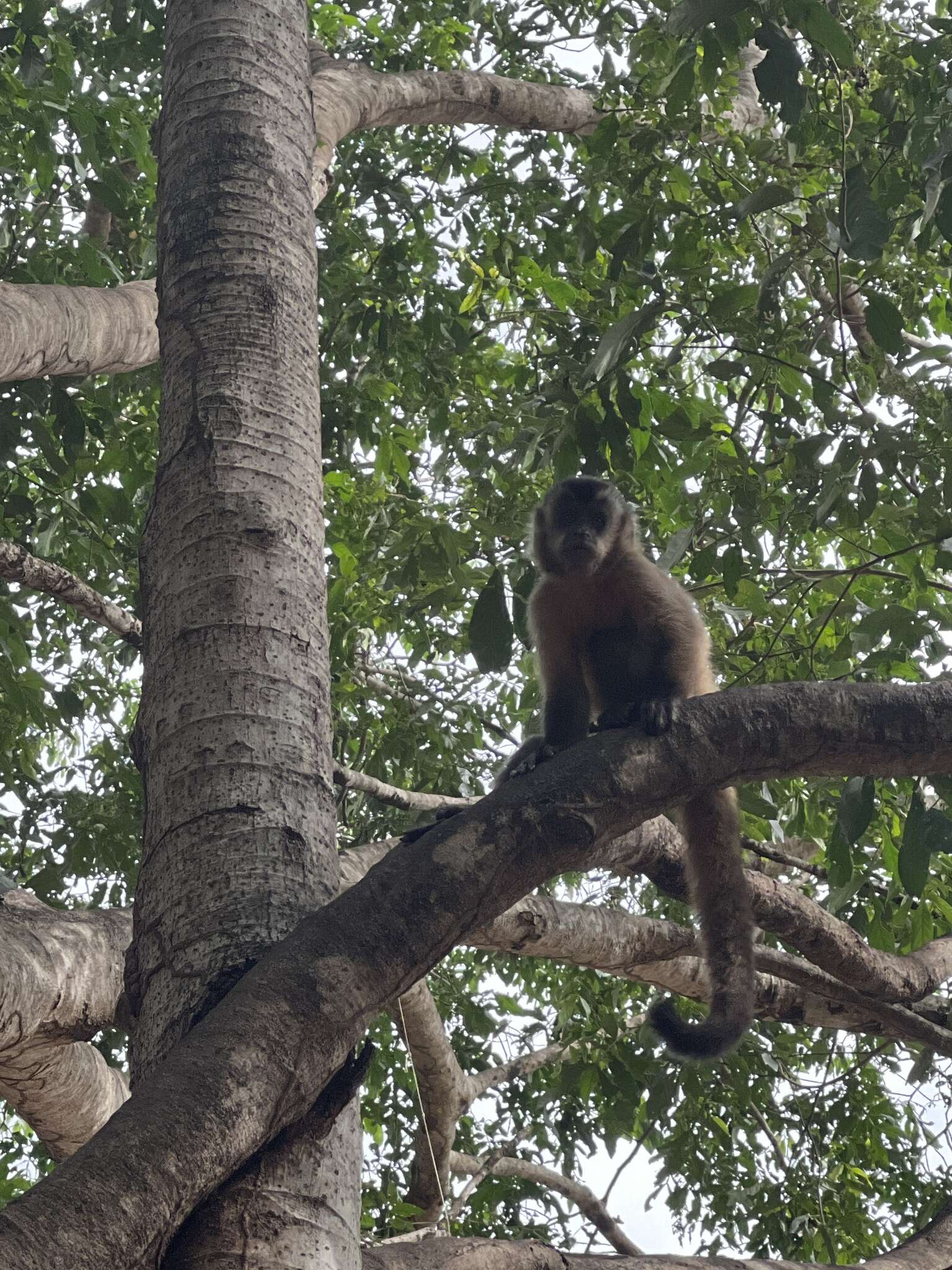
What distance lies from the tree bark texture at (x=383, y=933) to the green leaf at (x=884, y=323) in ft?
4.37

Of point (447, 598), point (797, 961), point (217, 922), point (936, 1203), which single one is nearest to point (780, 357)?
point (447, 598)

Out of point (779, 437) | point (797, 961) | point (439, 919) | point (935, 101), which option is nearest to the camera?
point (439, 919)

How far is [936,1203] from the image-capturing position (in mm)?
4730

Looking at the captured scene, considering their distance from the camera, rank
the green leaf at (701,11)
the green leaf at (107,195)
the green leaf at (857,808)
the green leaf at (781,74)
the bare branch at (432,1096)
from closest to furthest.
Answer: the green leaf at (701,11) < the green leaf at (781,74) < the green leaf at (857,808) < the green leaf at (107,195) < the bare branch at (432,1096)

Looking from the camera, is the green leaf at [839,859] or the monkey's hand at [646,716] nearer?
the monkey's hand at [646,716]

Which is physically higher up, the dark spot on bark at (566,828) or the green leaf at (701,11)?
the green leaf at (701,11)

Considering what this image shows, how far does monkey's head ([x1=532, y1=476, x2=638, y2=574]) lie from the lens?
14.4 feet

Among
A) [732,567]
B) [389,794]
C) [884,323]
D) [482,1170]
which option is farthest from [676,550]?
[482,1170]

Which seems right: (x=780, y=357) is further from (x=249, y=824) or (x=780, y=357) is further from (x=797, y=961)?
(x=249, y=824)

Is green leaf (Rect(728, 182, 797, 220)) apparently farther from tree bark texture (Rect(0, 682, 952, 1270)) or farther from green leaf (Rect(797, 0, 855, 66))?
tree bark texture (Rect(0, 682, 952, 1270))

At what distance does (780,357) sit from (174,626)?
2690 millimetres

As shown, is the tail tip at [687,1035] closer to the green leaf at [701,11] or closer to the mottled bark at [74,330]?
the green leaf at [701,11]

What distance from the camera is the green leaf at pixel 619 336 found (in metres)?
3.12

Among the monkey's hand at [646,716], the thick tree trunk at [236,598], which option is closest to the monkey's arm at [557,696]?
the monkey's hand at [646,716]
